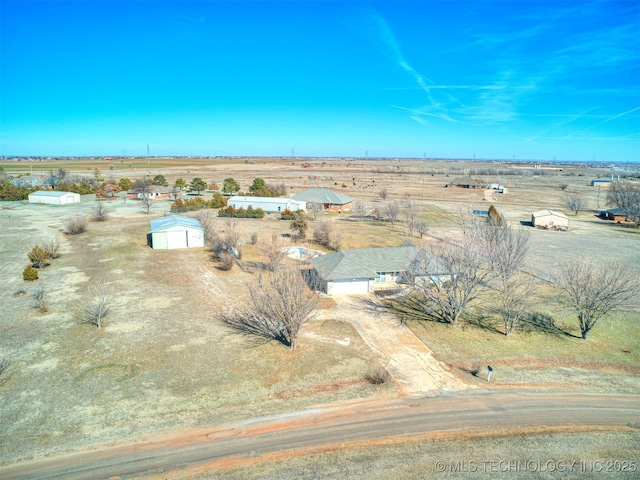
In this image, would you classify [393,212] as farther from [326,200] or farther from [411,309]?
[411,309]

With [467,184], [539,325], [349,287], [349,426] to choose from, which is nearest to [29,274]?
[349,287]

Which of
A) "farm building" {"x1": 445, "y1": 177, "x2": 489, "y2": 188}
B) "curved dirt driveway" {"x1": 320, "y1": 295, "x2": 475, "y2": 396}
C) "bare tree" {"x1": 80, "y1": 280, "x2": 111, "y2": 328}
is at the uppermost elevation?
"farm building" {"x1": 445, "y1": 177, "x2": 489, "y2": 188}

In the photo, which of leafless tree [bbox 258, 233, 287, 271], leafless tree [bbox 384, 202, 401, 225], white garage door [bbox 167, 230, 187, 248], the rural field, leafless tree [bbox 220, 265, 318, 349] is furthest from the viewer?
leafless tree [bbox 384, 202, 401, 225]

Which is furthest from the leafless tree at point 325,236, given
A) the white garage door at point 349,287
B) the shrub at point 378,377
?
the shrub at point 378,377

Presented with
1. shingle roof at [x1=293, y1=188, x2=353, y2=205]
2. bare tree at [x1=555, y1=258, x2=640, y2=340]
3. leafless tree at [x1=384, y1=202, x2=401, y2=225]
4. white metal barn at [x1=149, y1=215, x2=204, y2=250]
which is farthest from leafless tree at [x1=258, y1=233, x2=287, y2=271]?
shingle roof at [x1=293, y1=188, x2=353, y2=205]

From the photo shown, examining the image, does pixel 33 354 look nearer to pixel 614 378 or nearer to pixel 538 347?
pixel 538 347

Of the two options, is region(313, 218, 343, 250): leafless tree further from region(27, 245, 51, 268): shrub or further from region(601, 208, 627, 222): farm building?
region(601, 208, 627, 222): farm building

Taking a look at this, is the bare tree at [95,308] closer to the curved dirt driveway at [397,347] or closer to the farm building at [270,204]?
the curved dirt driveway at [397,347]

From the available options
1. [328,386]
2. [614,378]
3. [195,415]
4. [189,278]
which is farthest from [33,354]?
[614,378]
